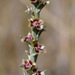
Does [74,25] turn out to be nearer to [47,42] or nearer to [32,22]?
[47,42]

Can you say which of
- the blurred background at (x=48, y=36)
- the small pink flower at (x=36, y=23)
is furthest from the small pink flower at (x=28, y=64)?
the blurred background at (x=48, y=36)

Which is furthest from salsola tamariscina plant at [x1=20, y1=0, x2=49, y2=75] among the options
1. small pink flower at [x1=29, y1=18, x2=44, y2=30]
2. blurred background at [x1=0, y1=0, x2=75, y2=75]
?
blurred background at [x1=0, y1=0, x2=75, y2=75]

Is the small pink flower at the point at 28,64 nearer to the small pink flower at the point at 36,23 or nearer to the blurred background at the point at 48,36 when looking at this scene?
the small pink flower at the point at 36,23

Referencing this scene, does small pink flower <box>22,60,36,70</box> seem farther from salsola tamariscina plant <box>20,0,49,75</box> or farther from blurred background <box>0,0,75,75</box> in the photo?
blurred background <box>0,0,75,75</box>

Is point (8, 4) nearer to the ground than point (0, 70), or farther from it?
farther from it

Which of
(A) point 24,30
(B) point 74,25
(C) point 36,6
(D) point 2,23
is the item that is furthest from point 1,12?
(C) point 36,6

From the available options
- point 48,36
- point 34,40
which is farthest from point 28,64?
point 48,36

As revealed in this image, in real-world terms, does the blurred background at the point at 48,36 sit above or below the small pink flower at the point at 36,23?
above

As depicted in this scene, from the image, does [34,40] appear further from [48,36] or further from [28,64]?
[48,36]
